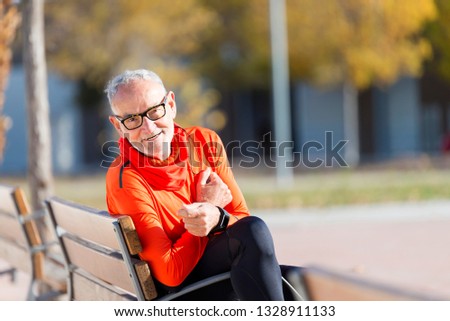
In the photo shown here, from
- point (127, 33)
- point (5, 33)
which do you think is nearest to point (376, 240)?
point (5, 33)

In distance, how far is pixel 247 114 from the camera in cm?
3459

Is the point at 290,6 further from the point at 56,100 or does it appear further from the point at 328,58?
the point at 56,100

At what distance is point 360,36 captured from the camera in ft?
73.2

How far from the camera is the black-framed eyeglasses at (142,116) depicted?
9.80ft

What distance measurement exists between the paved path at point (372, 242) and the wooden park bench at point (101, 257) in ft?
6.21

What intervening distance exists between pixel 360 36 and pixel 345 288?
69.2 ft

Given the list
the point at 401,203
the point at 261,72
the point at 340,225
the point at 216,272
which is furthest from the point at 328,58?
the point at 216,272

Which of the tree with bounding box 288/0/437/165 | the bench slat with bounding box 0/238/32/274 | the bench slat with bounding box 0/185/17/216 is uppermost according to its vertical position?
the tree with bounding box 288/0/437/165

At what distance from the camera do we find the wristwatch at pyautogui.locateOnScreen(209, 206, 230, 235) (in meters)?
2.97

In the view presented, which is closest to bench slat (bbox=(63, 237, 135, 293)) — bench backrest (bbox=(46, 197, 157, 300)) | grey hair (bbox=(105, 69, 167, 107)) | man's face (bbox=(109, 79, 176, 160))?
bench backrest (bbox=(46, 197, 157, 300))

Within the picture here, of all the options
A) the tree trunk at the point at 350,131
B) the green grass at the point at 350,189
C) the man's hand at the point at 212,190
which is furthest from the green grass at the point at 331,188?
the man's hand at the point at 212,190

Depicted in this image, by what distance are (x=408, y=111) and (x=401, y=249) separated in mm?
22102

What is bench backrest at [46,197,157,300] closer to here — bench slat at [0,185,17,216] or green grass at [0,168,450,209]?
bench slat at [0,185,17,216]

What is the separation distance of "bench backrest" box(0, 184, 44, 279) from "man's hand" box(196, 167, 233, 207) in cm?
167
